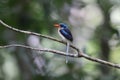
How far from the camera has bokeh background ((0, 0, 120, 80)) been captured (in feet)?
18.2

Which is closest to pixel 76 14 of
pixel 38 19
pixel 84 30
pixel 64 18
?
pixel 84 30

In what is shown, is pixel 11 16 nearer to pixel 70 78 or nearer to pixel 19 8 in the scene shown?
pixel 19 8

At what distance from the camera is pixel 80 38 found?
6.74 m

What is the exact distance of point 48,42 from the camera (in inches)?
244

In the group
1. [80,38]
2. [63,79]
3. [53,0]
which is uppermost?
[53,0]

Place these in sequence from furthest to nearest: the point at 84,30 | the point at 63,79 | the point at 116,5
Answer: the point at 84,30 → the point at 116,5 → the point at 63,79

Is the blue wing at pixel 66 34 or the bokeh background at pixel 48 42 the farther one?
the bokeh background at pixel 48 42

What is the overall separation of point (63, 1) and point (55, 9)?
9.5 inches

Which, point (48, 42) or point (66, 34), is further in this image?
point (48, 42)

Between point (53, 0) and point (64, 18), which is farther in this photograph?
point (64, 18)

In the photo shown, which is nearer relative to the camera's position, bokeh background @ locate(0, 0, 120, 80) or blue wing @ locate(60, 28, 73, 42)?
blue wing @ locate(60, 28, 73, 42)

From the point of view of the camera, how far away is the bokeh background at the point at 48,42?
555 centimetres

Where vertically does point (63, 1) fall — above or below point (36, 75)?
above

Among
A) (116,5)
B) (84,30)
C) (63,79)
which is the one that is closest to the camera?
(63,79)
